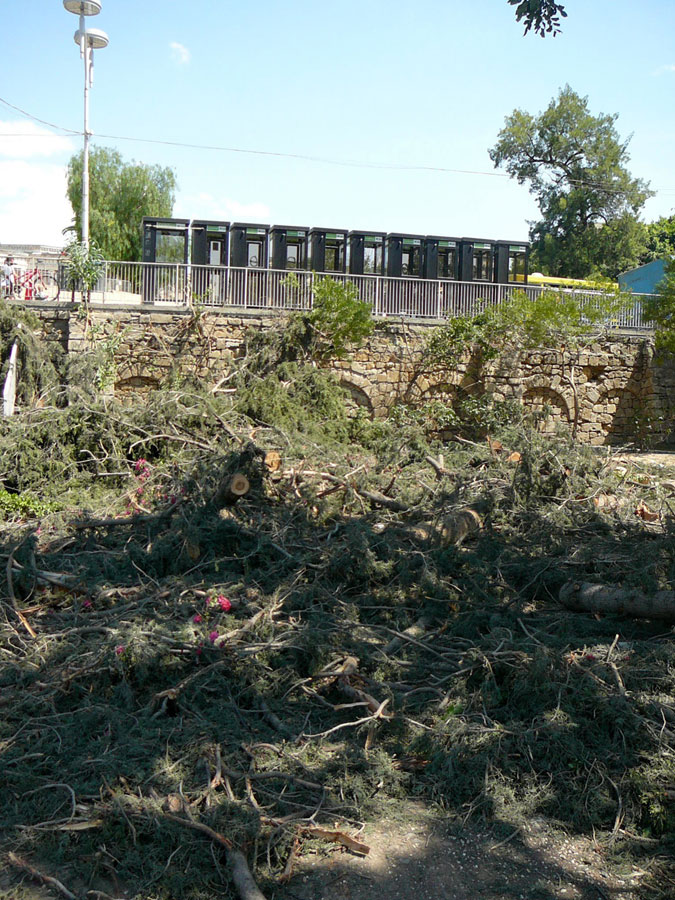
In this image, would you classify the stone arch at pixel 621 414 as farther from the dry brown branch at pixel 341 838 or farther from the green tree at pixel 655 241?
the green tree at pixel 655 241

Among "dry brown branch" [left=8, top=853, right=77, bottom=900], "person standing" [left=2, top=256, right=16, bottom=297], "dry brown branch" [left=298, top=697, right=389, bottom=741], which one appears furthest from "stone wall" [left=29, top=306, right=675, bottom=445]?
"dry brown branch" [left=8, top=853, right=77, bottom=900]

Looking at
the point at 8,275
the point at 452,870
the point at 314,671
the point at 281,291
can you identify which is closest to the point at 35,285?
the point at 8,275

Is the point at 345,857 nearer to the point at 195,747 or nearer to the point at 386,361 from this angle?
the point at 195,747

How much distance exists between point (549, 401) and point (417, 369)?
309 cm

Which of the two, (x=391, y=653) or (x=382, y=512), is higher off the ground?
(x=382, y=512)

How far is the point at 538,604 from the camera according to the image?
534 cm

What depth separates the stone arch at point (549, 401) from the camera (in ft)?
52.2

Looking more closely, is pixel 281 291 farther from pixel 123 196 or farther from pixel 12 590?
pixel 123 196

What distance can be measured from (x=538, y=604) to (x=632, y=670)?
1.48 m

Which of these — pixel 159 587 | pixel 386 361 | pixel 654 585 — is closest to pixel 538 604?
pixel 654 585

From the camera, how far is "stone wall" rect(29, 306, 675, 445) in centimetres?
1414

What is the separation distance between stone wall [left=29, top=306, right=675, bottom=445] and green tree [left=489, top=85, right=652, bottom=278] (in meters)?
18.2

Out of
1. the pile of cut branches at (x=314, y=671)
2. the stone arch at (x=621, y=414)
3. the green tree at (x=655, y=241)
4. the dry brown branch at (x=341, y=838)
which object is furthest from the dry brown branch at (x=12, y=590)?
the green tree at (x=655, y=241)

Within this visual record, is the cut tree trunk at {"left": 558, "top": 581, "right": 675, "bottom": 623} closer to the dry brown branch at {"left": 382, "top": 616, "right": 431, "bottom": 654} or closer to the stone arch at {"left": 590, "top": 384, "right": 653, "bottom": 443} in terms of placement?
the dry brown branch at {"left": 382, "top": 616, "right": 431, "bottom": 654}
